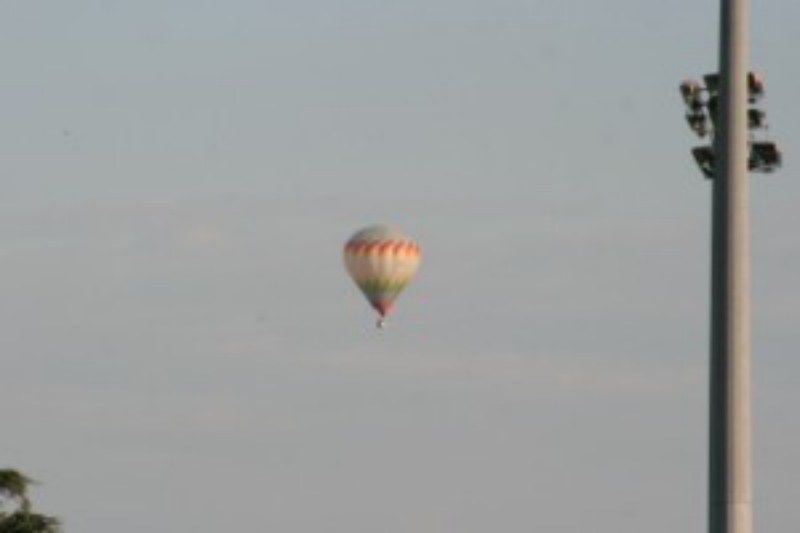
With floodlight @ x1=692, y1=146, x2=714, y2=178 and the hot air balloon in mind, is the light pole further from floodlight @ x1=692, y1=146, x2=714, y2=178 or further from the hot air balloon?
the hot air balloon

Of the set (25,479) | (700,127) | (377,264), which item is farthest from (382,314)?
(700,127)

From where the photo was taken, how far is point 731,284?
3447cm

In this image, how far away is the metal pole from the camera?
111ft

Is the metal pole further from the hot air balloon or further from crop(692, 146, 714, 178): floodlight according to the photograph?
the hot air balloon

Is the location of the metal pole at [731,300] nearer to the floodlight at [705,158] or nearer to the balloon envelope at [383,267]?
the floodlight at [705,158]

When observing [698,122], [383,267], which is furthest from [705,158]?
[383,267]

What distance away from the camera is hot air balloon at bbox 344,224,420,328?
99.5 meters

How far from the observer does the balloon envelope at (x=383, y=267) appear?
99500 millimetres

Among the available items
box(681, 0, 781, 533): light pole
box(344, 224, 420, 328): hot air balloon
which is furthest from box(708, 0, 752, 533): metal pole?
box(344, 224, 420, 328): hot air balloon

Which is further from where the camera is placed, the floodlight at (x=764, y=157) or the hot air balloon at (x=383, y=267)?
the hot air balloon at (x=383, y=267)

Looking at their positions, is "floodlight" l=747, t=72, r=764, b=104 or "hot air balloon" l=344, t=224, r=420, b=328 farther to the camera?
→ "hot air balloon" l=344, t=224, r=420, b=328

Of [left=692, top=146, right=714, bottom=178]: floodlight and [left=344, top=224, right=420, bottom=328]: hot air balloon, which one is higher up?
[left=344, top=224, right=420, bottom=328]: hot air balloon

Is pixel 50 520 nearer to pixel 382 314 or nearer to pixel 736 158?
pixel 382 314

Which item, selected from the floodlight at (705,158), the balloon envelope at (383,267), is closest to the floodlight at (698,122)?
the floodlight at (705,158)
